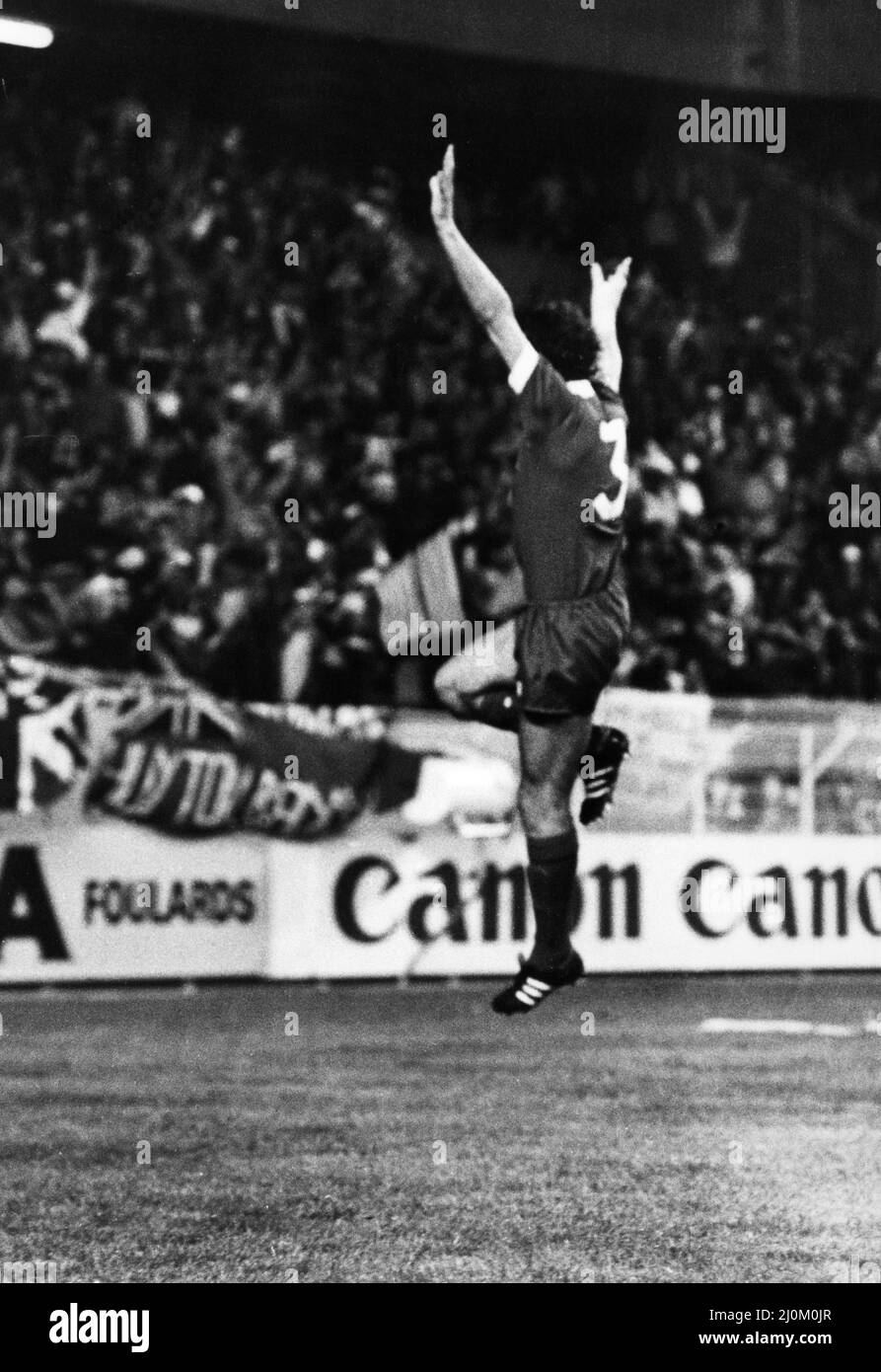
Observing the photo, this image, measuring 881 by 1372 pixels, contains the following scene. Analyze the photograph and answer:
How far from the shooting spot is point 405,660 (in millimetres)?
12453

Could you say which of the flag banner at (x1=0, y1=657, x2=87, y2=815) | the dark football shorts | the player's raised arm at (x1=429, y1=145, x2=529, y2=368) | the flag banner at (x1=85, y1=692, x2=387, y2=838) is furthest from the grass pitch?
the player's raised arm at (x1=429, y1=145, x2=529, y2=368)

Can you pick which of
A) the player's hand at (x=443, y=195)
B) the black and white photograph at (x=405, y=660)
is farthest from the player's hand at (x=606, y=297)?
the black and white photograph at (x=405, y=660)

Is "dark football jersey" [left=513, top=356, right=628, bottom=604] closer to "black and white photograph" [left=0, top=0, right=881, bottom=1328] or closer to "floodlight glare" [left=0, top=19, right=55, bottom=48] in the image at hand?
"black and white photograph" [left=0, top=0, right=881, bottom=1328]

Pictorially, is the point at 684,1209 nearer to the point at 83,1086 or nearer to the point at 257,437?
the point at 83,1086

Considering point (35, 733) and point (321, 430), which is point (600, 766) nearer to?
point (35, 733)

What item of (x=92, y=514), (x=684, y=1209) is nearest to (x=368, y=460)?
(x=92, y=514)

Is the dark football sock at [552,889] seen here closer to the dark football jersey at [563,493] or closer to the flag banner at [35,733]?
the dark football jersey at [563,493]

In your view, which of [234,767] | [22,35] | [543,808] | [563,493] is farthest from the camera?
[22,35]

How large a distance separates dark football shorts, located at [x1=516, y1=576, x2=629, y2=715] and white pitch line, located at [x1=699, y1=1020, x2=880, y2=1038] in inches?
291

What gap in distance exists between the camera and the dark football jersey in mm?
3926

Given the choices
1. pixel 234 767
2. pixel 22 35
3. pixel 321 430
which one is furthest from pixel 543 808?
pixel 22 35

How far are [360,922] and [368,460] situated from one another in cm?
282

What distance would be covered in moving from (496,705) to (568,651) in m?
0.30

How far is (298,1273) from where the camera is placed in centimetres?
582
